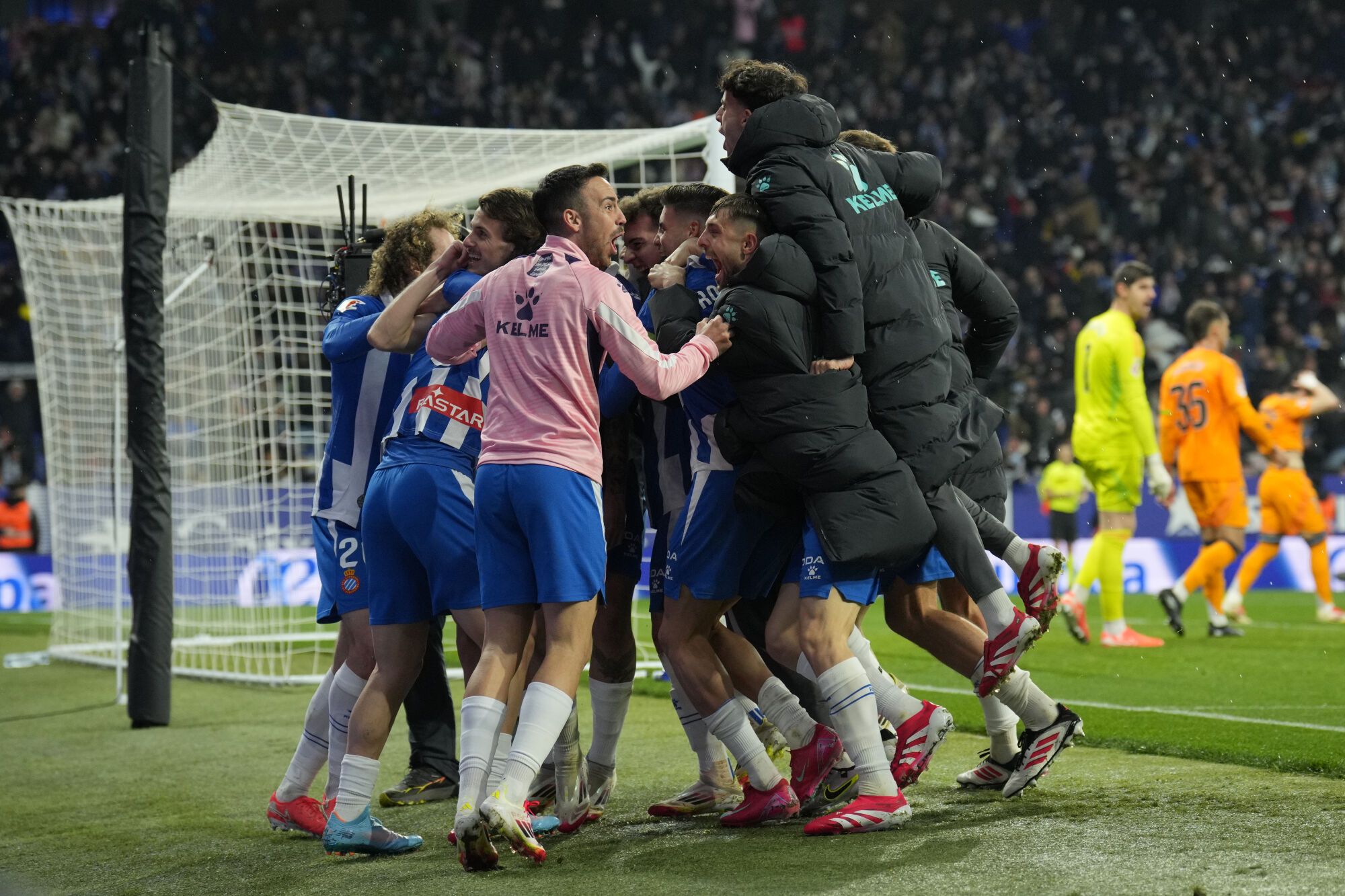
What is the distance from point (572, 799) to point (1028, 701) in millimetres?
1507

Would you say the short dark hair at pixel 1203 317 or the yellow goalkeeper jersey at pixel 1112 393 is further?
the short dark hair at pixel 1203 317

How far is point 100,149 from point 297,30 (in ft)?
13.5

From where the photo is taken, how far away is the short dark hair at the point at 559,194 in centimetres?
427

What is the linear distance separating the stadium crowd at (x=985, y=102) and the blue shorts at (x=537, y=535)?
16.0 meters

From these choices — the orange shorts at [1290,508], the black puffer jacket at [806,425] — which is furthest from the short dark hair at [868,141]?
the orange shorts at [1290,508]

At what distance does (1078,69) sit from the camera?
77.0 ft

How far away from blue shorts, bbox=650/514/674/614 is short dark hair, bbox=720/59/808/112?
1.42m

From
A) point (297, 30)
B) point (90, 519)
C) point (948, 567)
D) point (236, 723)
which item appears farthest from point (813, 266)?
point (297, 30)

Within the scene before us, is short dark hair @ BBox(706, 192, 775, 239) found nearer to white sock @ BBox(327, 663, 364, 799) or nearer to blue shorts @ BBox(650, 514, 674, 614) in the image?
blue shorts @ BBox(650, 514, 674, 614)

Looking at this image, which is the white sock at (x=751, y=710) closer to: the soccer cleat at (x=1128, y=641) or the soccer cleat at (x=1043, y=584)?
the soccer cleat at (x=1043, y=584)

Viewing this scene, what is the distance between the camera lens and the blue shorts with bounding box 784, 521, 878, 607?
4.31 m

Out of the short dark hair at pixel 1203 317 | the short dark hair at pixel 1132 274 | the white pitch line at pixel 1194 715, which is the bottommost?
the white pitch line at pixel 1194 715

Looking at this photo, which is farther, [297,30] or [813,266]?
[297,30]

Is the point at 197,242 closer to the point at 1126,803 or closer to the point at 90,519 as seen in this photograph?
the point at 90,519
